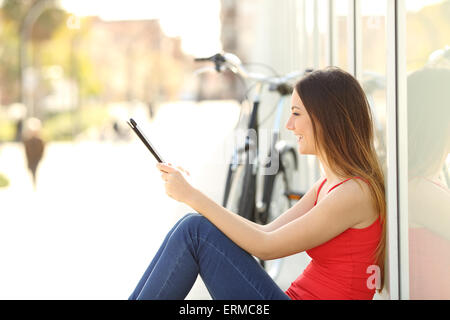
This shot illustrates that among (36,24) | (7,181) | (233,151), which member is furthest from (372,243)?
(36,24)

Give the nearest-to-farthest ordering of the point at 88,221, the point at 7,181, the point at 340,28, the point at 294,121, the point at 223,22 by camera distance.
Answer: the point at 294,121 → the point at 340,28 → the point at 88,221 → the point at 7,181 → the point at 223,22

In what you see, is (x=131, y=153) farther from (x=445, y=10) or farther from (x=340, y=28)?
(x=445, y=10)

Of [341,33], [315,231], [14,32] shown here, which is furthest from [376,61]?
[14,32]

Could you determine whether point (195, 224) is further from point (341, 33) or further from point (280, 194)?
point (280, 194)

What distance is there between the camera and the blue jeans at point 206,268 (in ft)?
8.28

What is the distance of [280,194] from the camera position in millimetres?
5199

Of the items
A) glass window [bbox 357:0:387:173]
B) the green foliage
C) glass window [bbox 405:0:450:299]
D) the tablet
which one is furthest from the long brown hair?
the green foliage

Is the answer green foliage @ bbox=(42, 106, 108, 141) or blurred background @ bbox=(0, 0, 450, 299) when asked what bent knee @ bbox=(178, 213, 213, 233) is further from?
green foliage @ bbox=(42, 106, 108, 141)

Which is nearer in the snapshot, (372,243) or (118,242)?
(372,243)

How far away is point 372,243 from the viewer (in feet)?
8.76

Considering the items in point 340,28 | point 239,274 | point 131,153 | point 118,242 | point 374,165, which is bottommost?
point 131,153

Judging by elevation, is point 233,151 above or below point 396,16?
below

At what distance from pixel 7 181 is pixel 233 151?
8.92 m

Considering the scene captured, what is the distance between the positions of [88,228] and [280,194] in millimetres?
2852
